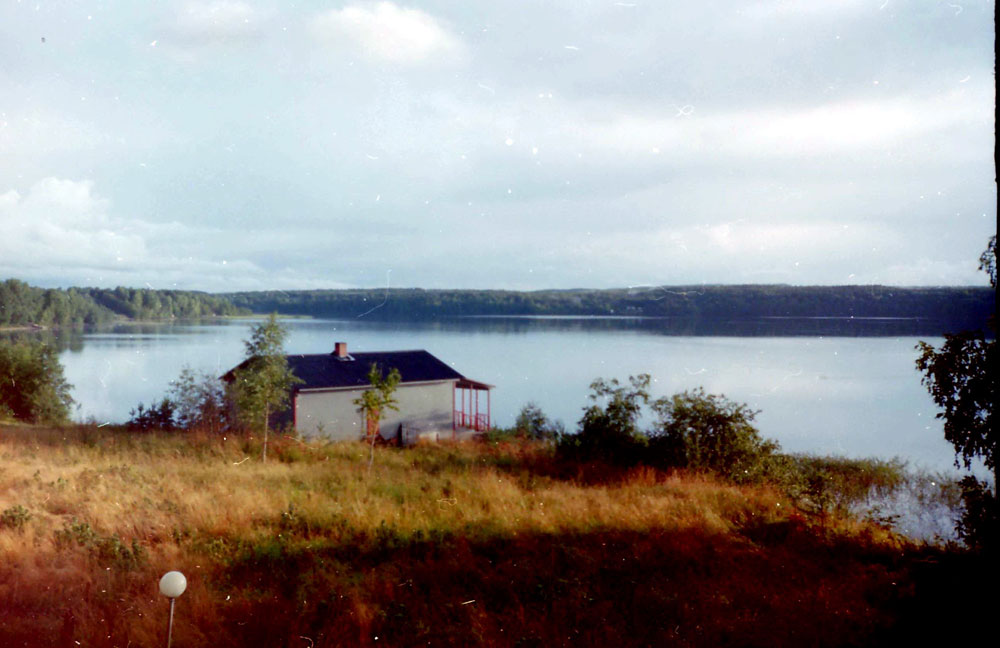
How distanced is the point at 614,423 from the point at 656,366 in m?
20.8

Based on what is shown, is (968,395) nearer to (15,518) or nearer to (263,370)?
(15,518)

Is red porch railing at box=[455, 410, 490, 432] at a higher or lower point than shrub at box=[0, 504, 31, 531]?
lower

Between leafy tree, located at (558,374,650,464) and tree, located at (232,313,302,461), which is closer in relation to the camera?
tree, located at (232,313,302,461)

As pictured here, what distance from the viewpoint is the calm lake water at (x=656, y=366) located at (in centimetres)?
2523

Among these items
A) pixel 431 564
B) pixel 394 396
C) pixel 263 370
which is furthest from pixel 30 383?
pixel 431 564

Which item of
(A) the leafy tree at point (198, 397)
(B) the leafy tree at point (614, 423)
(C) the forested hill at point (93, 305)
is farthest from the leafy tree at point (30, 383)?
(B) the leafy tree at point (614, 423)

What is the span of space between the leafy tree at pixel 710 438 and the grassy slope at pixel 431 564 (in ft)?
6.89

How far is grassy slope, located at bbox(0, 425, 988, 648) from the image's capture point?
A: 645 cm

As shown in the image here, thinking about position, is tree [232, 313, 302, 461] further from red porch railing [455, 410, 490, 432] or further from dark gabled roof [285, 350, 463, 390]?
red porch railing [455, 410, 490, 432]

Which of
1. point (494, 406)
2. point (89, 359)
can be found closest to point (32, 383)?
point (89, 359)

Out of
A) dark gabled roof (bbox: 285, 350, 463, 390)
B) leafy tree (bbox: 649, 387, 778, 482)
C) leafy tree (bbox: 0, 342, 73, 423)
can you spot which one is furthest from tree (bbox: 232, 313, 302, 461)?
leafy tree (bbox: 0, 342, 73, 423)

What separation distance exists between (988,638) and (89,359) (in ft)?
124

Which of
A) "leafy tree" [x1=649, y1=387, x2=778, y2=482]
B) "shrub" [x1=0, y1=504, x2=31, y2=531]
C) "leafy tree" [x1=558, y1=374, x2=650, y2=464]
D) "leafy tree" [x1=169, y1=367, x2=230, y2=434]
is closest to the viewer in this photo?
"shrub" [x1=0, y1=504, x2=31, y2=531]

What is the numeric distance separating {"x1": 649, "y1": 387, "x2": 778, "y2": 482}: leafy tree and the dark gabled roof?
13.4 metres
